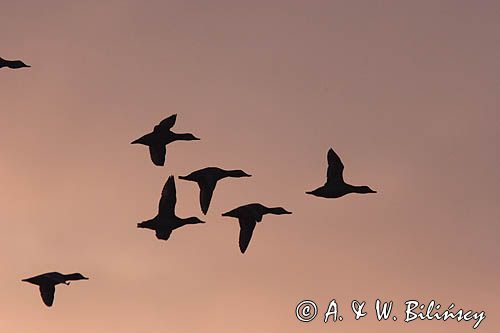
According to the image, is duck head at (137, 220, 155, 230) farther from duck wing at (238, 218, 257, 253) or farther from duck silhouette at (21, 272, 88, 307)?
duck wing at (238, 218, 257, 253)

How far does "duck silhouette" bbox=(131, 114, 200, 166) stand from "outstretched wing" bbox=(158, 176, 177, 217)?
714 millimetres

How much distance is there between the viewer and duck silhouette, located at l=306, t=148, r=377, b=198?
123 feet

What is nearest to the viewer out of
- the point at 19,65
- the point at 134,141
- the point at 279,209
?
the point at 19,65

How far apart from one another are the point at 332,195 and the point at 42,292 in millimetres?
8996

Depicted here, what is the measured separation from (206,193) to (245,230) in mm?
1759

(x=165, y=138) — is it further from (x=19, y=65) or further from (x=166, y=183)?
(x=19, y=65)

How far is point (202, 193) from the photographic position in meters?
38.5

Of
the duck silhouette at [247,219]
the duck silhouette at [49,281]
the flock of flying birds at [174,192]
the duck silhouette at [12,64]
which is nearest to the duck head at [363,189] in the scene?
the flock of flying birds at [174,192]

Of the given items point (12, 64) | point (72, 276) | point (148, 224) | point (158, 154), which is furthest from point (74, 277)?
point (12, 64)

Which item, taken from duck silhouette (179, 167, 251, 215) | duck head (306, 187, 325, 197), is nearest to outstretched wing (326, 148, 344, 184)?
duck head (306, 187, 325, 197)

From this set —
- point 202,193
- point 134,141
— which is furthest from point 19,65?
point 202,193

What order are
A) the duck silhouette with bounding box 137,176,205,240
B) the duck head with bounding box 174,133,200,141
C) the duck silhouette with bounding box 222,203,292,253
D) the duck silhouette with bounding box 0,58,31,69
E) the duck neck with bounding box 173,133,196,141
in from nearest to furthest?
the duck silhouette with bounding box 0,58,31,69
the duck silhouette with bounding box 137,176,205,240
the duck neck with bounding box 173,133,196,141
the duck head with bounding box 174,133,200,141
the duck silhouette with bounding box 222,203,292,253

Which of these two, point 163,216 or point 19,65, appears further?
point 163,216

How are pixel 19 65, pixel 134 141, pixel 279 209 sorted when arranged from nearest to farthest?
pixel 19 65 → pixel 134 141 → pixel 279 209
